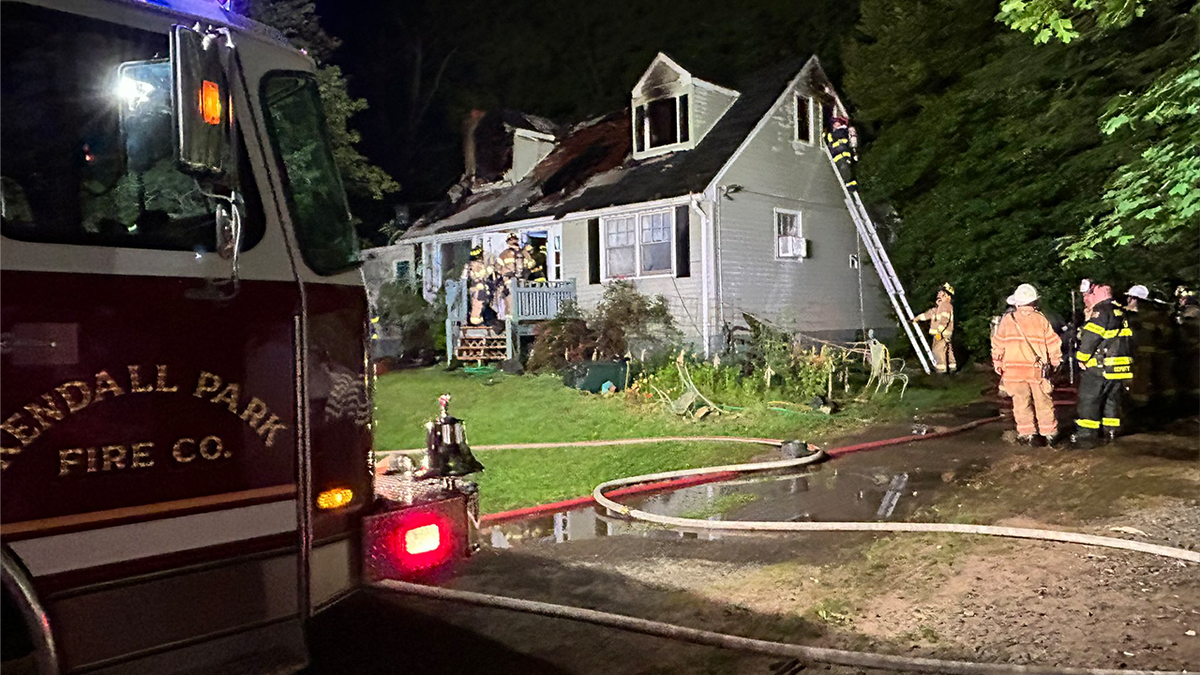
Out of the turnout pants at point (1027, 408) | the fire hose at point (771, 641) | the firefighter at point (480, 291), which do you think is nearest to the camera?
the fire hose at point (771, 641)

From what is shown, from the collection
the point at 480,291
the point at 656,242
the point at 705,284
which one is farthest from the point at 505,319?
the point at 705,284

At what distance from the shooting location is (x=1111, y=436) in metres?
8.21

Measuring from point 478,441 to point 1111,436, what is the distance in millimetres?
6464

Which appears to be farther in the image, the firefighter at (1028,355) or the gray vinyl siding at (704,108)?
the gray vinyl siding at (704,108)

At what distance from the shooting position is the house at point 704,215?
16.0 metres

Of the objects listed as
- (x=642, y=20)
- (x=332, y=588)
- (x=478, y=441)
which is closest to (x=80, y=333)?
(x=332, y=588)

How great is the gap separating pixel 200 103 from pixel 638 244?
47.1ft

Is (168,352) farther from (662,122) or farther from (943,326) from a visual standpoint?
(662,122)

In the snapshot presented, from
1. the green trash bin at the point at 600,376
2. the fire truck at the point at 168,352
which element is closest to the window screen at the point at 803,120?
the green trash bin at the point at 600,376

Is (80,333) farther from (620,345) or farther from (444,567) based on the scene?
(620,345)

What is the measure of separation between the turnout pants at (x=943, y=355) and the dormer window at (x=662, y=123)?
6299mm

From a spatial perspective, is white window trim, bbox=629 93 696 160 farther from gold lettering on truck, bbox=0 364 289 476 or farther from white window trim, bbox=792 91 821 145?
gold lettering on truck, bbox=0 364 289 476

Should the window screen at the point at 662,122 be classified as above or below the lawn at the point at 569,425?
above

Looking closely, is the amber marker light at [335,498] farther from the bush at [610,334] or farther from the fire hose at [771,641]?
the bush at [610,334]
